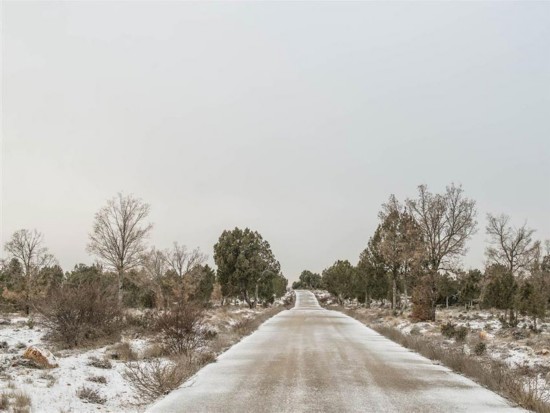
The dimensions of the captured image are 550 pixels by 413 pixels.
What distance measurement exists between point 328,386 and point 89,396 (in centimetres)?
517

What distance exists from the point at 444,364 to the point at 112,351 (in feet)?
34.6

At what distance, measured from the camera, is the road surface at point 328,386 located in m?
9.41

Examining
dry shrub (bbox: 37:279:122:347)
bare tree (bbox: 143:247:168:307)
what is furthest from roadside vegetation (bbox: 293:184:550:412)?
bare tree (bbox: 143:247:168:307)

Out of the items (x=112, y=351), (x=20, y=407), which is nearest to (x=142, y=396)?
(x=20, y=407)

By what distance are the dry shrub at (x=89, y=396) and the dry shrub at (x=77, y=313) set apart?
8360 mm

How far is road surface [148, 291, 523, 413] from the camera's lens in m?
9.41

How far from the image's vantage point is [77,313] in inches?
709

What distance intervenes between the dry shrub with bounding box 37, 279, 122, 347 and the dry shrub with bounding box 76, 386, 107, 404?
8360 mm

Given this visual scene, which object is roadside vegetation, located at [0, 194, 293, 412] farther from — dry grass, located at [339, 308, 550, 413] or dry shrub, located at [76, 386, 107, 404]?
dry grass, located at [339, 308, 550, 413]

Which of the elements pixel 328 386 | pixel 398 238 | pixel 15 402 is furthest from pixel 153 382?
pixel 398 238

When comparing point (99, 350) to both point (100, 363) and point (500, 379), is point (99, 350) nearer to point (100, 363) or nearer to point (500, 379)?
point (100, 363)

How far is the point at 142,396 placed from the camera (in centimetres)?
1027

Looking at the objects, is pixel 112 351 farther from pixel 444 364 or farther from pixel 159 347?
pixel 444 364

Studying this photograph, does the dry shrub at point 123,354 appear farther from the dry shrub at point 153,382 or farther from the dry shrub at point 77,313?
the dry shrub at point 153,382
